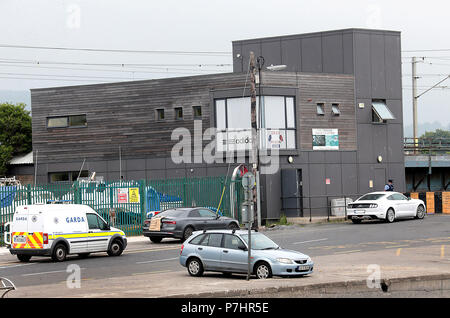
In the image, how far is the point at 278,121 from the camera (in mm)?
43844

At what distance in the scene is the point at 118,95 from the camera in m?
47.2

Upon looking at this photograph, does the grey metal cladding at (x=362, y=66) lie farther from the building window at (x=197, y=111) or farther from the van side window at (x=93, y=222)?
the van side window at (x=93, y=222)

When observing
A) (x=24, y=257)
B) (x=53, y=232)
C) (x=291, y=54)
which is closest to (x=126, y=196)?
(x=24, y=257)

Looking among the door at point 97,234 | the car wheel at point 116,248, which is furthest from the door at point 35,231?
the car wheel at point 116,248

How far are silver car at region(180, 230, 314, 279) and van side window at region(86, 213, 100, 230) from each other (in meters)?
6.08

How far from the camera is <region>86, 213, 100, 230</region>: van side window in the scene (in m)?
25.2

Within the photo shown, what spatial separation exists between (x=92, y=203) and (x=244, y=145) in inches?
466

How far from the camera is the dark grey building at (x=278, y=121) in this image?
43.8m

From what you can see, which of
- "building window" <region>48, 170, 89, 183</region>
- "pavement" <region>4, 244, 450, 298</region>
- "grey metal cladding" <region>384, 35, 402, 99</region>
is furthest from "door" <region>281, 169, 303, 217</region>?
"pavement" <region>4, 244, 450, 298</region>

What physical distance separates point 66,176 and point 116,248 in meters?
23.5

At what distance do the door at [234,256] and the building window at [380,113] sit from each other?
1161 inches

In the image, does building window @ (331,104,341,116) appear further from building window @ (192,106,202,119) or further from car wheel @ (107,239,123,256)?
car wheel @ (107,239,123,256)
